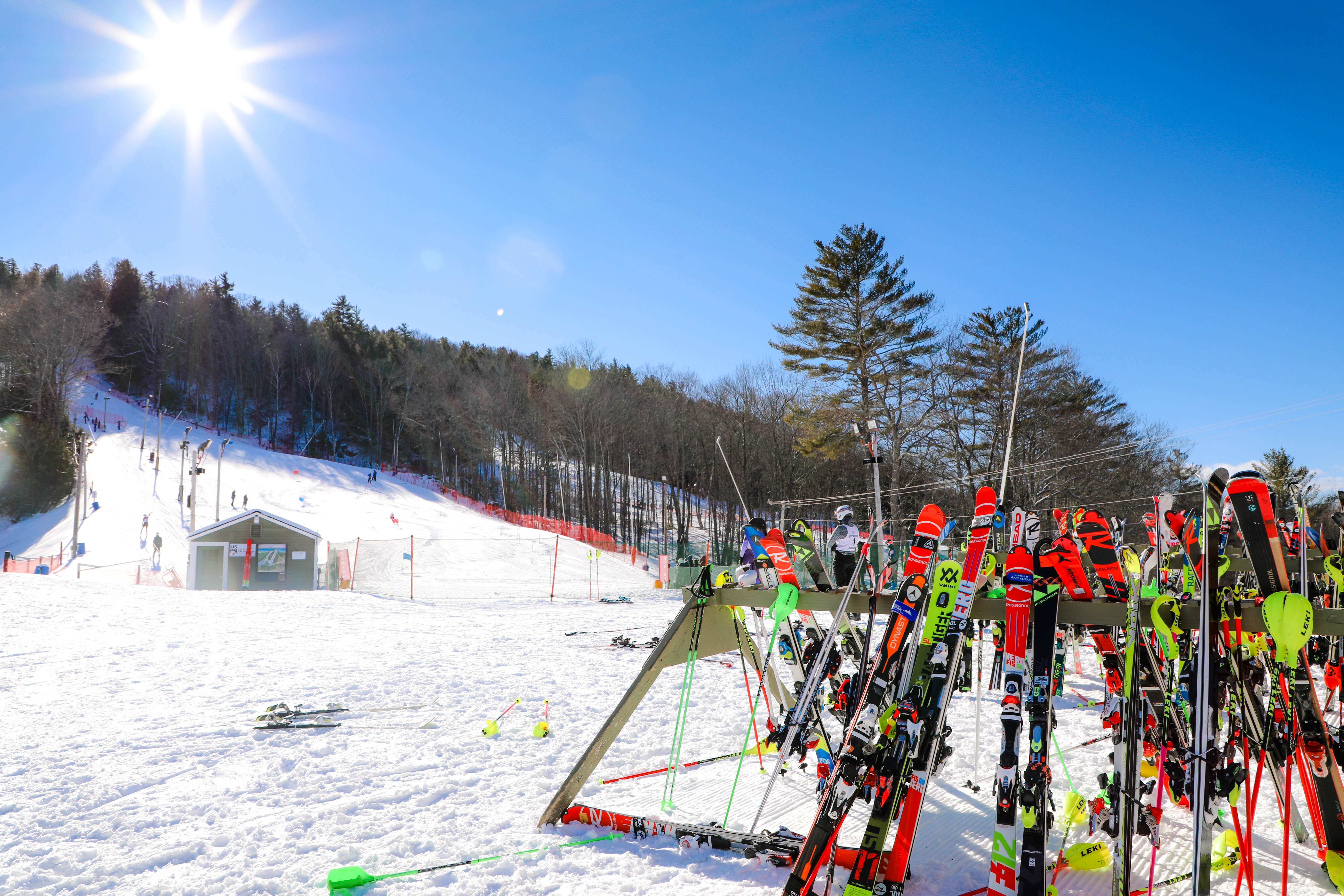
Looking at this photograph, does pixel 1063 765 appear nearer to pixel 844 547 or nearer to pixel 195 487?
pixel 844 547

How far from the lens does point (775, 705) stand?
22.3 feet

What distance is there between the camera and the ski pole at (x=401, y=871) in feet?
10.9

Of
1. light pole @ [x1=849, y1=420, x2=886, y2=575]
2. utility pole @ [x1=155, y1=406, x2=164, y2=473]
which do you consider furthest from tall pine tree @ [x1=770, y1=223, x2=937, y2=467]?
utility pole @ [x1=155, y1=406, x2=164, y2=473]

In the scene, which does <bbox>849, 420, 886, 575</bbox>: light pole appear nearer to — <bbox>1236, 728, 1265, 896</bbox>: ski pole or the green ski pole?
the green ski pole

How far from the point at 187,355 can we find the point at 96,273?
537 inches

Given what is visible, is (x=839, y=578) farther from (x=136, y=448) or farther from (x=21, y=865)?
(x=136, y=448)

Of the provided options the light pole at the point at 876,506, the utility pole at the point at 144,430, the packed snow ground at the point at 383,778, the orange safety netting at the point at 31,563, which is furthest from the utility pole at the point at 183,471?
the light pole at the point at 876,506

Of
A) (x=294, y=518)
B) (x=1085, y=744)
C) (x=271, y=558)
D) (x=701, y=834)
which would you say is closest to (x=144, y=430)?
(x=294, y=518)

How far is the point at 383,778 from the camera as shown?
4.91m

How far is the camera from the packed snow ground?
3.44 meters

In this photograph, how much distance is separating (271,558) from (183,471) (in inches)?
732

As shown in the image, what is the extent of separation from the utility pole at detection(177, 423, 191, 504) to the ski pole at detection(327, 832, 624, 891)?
35236 mm

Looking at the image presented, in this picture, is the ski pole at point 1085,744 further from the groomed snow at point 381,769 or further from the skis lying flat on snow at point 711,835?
the skis lying flat on snow at point 711,835

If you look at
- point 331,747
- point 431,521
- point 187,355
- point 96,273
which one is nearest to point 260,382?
point 187,355
